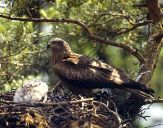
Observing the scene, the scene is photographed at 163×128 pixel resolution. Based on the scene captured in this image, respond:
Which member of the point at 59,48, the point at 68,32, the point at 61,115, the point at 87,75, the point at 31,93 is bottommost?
the point at 61,115

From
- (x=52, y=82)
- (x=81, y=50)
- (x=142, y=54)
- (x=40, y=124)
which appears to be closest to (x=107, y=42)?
(x=142, y=54)

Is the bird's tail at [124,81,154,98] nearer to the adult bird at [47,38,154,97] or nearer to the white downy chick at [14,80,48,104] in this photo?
the adult bird at [47,38,154,97]

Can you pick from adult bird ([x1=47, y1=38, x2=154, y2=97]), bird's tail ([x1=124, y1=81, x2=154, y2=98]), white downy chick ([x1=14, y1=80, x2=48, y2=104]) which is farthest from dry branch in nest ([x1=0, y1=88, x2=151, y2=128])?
adult bird ([x1=47, y1=38, x2=154, y2=97])

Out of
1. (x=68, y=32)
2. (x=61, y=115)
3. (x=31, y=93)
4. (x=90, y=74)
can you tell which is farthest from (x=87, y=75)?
(x=68, y=32)

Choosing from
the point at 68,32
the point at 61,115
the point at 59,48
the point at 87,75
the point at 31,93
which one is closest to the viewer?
the point at 61,115

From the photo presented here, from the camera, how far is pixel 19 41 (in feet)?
39.8

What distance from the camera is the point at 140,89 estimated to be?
34.3 ft

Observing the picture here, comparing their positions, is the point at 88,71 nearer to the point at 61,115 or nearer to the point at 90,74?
the point at 90,74

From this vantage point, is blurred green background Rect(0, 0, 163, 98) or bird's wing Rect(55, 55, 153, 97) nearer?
bird's wing Rect(55, 55, 153, 97)

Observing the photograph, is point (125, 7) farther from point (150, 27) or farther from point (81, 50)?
point (81, 50)

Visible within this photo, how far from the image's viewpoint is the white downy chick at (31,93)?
10.1m

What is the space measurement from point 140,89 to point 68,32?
97.3 inches

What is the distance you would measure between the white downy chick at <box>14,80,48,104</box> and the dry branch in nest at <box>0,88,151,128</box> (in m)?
0.20

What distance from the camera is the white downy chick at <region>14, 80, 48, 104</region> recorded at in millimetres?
10067
